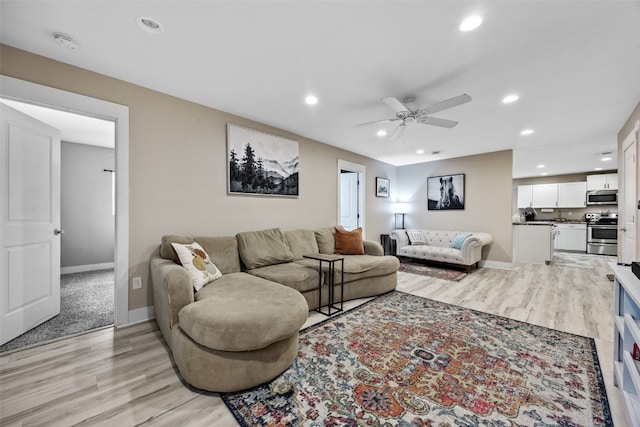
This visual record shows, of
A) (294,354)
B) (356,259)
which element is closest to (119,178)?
(294,354)

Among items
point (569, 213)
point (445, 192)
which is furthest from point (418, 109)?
point (569, 213)

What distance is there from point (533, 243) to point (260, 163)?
610cm

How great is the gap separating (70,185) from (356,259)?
17.2 feet

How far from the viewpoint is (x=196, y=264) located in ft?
7.63

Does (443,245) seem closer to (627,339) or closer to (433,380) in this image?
(627,339)

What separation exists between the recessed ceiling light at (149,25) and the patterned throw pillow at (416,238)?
543 cm

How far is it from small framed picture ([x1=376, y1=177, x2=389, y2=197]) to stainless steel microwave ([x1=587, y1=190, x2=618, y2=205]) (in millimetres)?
6023

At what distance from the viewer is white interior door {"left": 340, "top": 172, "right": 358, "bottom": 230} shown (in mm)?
5688

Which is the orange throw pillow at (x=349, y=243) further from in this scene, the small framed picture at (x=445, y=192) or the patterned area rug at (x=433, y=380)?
the small framed picture at (x=445, y=192)

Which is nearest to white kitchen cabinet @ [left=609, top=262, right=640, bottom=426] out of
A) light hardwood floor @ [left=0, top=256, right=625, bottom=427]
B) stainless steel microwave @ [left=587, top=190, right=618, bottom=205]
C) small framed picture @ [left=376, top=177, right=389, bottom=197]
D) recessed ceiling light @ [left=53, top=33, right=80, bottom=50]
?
light hardwood floor @ [left=0, top=256, right=625, bottom=427]

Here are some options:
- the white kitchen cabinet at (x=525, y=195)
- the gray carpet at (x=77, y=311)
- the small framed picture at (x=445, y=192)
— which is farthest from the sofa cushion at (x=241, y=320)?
the white kitchen cabinet at (x=525, y=195)

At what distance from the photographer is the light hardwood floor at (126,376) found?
143 cm

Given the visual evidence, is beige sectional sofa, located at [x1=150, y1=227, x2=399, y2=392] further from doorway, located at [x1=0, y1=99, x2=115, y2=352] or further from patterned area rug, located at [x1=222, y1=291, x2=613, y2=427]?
doorway, located at [x1=0, y1=99, x2=115, y2=352]

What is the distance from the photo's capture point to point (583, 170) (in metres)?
7.38
